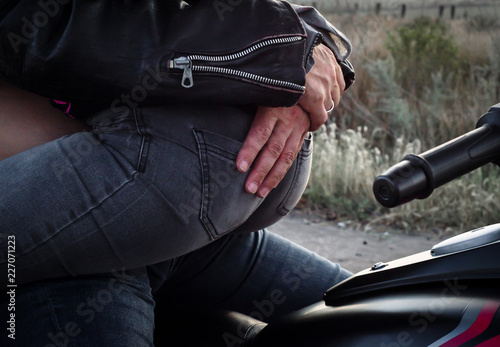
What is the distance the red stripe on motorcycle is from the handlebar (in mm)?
185

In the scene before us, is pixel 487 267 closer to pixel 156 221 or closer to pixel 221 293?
pixel 156 221

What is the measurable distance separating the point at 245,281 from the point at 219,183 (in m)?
0.44

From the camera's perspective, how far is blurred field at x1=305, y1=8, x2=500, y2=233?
420 centimetres

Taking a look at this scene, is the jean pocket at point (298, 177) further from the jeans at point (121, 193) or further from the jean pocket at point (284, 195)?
the jeans at point (121, 193)

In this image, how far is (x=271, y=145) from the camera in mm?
1131

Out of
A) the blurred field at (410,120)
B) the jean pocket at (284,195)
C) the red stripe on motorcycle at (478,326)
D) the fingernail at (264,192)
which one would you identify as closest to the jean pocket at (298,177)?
the jean pocket at (284,195)

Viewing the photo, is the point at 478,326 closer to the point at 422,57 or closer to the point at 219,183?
the point at 219,183

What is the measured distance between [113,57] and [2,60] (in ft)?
0.67

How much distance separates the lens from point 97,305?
1012 mm

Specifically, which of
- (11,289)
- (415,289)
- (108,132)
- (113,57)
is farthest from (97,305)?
(415,289)

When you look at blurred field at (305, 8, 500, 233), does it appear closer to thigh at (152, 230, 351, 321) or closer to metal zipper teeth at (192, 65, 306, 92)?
thigh at (152, 230, 351, 321)

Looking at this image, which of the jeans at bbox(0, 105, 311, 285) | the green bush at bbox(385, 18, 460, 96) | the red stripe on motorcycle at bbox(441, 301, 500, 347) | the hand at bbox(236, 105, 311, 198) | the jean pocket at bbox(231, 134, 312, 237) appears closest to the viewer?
the red stripe on motorcycle at bbox(441, 301, 500, 347)

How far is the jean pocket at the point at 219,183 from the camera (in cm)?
101

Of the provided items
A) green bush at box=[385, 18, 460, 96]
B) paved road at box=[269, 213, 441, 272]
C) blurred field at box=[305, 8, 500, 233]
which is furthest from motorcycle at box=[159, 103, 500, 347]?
green bush at box=[385, 18, 460, 96]
